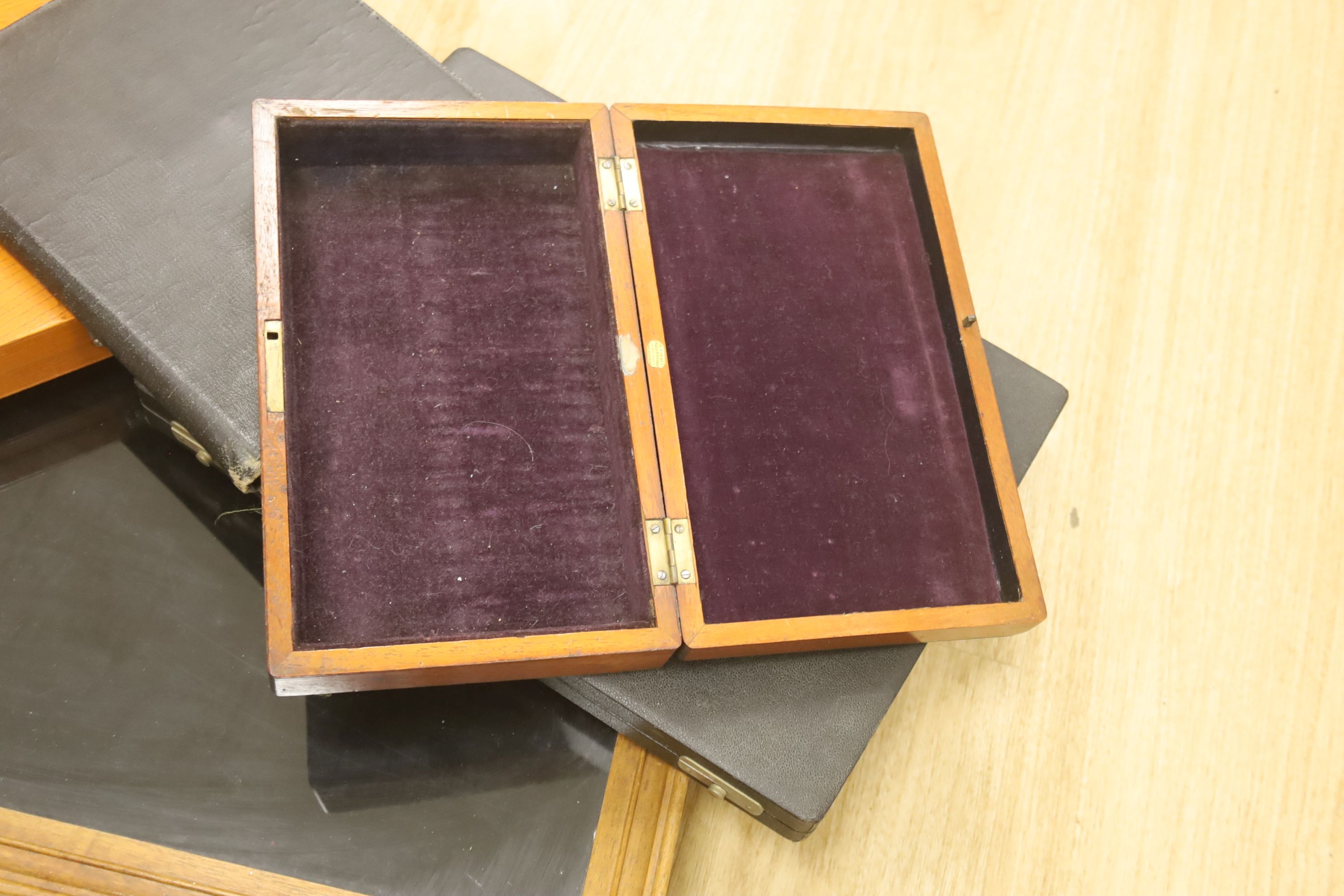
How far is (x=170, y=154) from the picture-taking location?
57.2 inches

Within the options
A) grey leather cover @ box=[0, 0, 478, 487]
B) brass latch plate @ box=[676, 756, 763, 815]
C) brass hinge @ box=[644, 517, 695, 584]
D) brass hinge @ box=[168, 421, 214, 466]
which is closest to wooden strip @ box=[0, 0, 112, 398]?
grey leather cover @ box=[0, 0, 478, 487]

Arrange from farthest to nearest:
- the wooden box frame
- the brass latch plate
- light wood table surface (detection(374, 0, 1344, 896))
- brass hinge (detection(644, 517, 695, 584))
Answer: light wood table surface (detection(374, 0, 1344, 896)) → the brass latch plate → brass hinge (detection(644, 517, 695, 584)) → the wooden box frame

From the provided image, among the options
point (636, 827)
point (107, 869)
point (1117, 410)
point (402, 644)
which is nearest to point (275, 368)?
point (402, 644)

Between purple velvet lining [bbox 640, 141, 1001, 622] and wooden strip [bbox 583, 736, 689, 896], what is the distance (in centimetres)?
31

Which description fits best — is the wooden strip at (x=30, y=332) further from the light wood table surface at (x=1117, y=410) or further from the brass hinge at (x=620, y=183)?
the light wood table surface at (x=1117, y=410)

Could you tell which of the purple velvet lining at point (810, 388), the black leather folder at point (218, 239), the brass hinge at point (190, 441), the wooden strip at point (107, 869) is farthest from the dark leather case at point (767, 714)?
the brass hinge at point (190, 441)

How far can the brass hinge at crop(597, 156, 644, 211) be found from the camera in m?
1.38

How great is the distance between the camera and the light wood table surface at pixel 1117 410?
1.62 m

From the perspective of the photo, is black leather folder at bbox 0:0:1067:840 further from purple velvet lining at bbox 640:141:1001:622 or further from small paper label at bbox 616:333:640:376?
small paper label at bbox 616:333:640:376

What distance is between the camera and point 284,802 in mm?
1352

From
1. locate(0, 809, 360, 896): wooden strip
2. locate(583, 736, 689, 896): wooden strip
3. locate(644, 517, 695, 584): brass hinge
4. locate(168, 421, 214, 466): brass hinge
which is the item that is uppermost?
locate(644, 517, 695, 584): brass hinge

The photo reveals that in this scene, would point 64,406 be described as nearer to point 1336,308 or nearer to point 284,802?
point 284,802

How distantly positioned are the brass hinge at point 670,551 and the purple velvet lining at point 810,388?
4 centimetres

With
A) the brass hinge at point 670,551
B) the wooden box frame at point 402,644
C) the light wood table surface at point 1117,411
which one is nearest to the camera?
the wooden box frame at point 402,644
